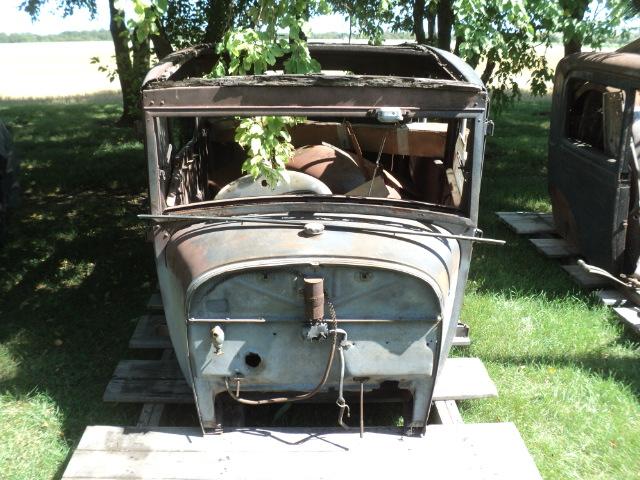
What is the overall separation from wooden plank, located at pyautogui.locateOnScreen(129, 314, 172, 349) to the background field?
244mm

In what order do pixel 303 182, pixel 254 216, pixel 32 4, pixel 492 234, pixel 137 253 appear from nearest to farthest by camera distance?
pixel 254 216 < pixel 303 182 < pixel 137 253 < pixel 492 234 < pixel 32 4

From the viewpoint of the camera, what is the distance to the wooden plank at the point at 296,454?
2957mm

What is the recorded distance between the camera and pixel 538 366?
14.2 feet

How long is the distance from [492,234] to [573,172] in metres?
1.20

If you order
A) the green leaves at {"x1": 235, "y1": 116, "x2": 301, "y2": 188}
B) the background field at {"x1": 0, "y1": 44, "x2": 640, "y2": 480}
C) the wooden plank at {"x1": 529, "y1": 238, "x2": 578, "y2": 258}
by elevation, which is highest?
the green leaves at {"x1": 235, "y1": 116, "x2": 301, "y2": 188}

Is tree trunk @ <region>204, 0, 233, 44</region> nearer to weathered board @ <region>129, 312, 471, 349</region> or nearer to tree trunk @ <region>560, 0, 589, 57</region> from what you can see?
tree trunk @ <region>560, 0, 589, 57</region>

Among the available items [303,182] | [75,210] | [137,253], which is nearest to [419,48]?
[303,182]

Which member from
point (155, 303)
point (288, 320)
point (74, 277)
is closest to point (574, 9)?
point (155, 303)

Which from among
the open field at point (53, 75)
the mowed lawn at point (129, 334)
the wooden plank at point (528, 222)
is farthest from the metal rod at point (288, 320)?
the open field at point (53, 75)

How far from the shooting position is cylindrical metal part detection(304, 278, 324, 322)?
9.12 ft

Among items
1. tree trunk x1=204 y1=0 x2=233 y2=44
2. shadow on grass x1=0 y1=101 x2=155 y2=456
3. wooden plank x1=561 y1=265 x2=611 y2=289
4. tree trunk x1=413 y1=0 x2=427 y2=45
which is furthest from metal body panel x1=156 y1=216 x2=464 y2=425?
tree trunk x1=413 y1=0 x2=427 y2=45

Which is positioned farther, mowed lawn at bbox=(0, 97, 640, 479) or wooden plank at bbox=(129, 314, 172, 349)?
wooden plank at bbox=(129, 314, 172, 349)

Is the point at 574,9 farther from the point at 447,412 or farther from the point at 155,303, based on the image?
the point at 155,303

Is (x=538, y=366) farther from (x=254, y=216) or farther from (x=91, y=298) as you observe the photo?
(x=91, y=298)
